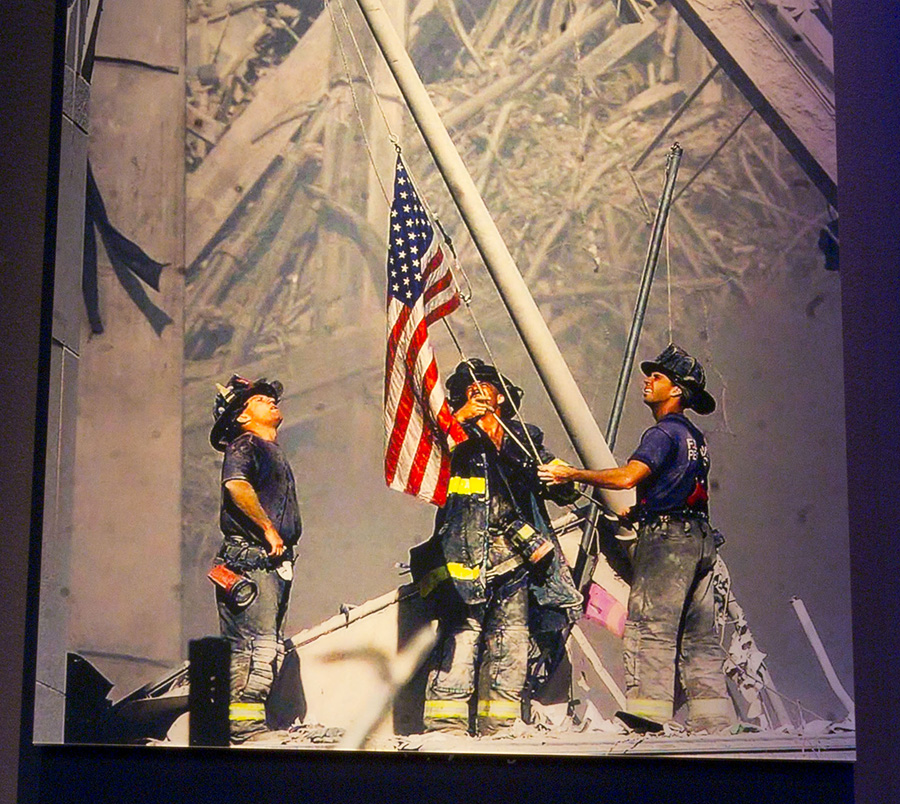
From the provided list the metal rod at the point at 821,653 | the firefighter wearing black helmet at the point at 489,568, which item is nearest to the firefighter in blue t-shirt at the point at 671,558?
the firefighter wearing black helmet at the point at 489,568

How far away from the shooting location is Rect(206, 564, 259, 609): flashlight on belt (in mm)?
3223

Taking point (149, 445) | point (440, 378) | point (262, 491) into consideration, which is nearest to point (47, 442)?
point (149, 445)

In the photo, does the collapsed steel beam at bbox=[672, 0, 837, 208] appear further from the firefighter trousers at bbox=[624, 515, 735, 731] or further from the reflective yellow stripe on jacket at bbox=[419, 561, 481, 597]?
the reflective yellow stripe on jacket at bbox=[419, 561, 481, 597]

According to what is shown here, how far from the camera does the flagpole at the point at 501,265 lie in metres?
3.21

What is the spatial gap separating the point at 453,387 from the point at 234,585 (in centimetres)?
84

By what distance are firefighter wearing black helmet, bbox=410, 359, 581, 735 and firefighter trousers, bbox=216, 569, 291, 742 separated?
41 cm

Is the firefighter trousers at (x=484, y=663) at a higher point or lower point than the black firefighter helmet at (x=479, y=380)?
lower

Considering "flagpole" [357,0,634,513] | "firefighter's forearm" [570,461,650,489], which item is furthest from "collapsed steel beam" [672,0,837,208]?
"firefighter's forearm" [570,461,650,489]

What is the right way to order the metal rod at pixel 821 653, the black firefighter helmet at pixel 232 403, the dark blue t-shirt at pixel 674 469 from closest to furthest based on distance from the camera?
the metal rod at pixel 821 653 → the dark blue t-shirt at pixel 674 469 → the black firefighter helmet at pixel 232 403

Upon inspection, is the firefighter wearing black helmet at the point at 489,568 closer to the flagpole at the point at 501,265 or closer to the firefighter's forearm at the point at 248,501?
the flagpole at the point at 501,265

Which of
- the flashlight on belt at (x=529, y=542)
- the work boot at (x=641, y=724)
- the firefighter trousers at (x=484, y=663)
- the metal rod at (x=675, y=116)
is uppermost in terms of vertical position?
the metal rod at (x=675, y=116)

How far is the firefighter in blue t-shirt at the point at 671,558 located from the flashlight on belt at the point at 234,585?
2.90 feet

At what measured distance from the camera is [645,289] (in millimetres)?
3240

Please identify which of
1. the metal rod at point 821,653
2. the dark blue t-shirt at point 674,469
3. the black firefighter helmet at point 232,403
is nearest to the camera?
the metal rod at point 821,653
